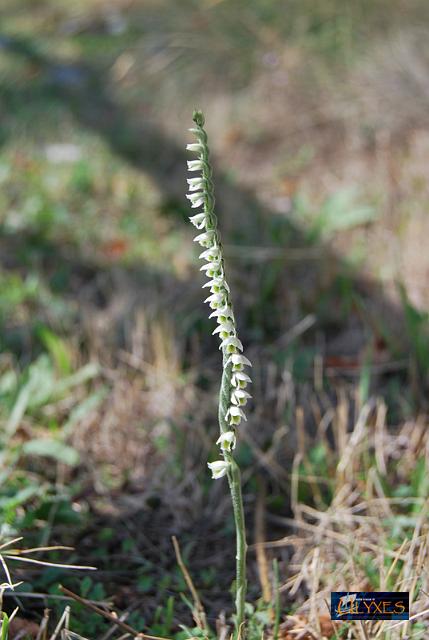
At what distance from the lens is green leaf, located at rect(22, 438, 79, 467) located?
6.84 ft

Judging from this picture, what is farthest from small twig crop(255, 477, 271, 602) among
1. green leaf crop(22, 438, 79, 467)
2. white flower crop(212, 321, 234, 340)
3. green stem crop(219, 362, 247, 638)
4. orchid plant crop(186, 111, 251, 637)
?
white flower crop(212, 321, 234, 340)

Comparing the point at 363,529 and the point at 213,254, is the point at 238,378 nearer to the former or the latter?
the point at 213,254

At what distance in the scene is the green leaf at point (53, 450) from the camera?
6.84 feet

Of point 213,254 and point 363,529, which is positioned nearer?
point 213,254

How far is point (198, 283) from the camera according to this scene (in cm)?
308

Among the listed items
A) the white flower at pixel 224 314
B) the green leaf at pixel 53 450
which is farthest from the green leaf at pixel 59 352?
the white flower at pixel 224 314

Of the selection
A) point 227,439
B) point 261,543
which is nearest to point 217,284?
point 227,439

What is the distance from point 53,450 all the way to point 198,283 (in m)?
1.20

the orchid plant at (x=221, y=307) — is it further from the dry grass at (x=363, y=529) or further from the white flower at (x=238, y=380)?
the dry grass at (x=363, y=529)

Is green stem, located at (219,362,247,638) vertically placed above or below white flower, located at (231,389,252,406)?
below

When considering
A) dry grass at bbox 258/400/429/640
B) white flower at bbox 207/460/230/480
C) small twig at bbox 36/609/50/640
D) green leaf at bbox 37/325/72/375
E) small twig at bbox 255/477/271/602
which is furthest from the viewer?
green leaf at bbox 37/325/72/375

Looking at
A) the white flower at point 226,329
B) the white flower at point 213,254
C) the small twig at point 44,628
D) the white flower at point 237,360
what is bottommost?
the small twig at point 44,628

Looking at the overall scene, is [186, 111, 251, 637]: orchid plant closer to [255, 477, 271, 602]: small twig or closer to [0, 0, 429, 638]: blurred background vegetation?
[255, 477, 271, 602]: small twig

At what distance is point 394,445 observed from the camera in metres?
2.13
